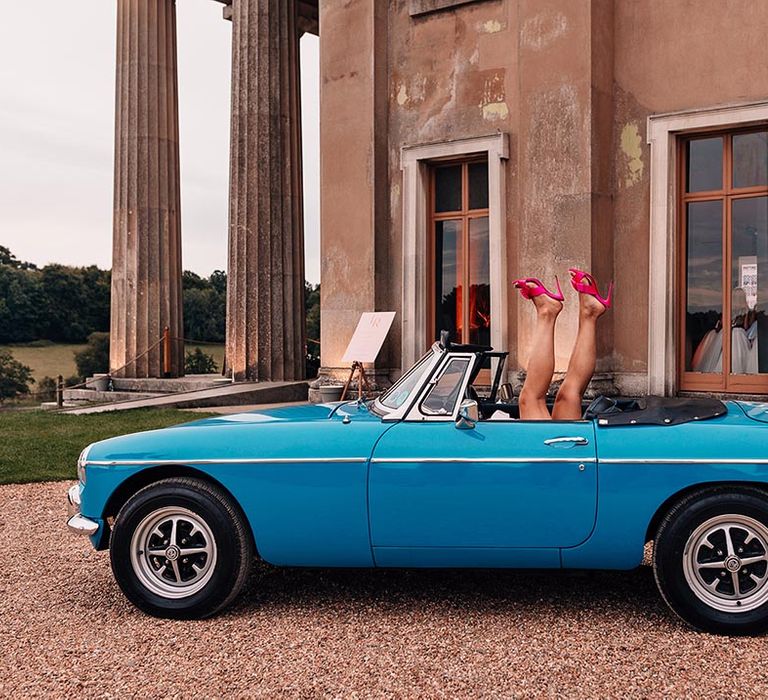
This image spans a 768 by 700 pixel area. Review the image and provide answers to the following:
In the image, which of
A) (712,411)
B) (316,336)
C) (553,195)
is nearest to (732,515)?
(712,411)

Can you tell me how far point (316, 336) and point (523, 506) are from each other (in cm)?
3671

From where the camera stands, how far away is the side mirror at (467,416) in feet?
14.2

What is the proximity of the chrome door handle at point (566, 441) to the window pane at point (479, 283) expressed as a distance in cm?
871

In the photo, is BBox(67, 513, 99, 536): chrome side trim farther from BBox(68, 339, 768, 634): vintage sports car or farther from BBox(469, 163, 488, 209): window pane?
BBox(469, 163, 488, 209): window pane

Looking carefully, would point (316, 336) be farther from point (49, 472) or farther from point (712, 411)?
point (712, 411)

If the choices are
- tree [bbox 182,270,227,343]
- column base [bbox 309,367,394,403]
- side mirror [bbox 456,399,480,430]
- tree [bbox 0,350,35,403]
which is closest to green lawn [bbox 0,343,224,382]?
tree [bbox 0,350,35,403]

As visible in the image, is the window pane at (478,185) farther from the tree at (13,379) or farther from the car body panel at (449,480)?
the tree at (13,379)

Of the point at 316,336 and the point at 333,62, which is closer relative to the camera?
the point at 333,62

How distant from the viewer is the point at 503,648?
12.7 ft

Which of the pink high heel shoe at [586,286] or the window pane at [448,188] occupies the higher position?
the window pane at [448,188]

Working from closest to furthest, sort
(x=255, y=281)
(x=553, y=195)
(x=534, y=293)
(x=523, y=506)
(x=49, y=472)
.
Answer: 1. (x=523, y=506)
2. (x=534, y=293)
3. (x=49, y=472)
4. (x=553, y=195)
5. (x=255, y=281)

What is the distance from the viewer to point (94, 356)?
4862 cm

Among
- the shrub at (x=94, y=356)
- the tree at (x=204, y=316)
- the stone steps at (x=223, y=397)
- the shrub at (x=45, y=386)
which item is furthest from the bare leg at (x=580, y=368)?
the shrub at (x=94, y=356)

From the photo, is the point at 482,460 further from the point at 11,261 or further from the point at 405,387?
the point at 11,261
